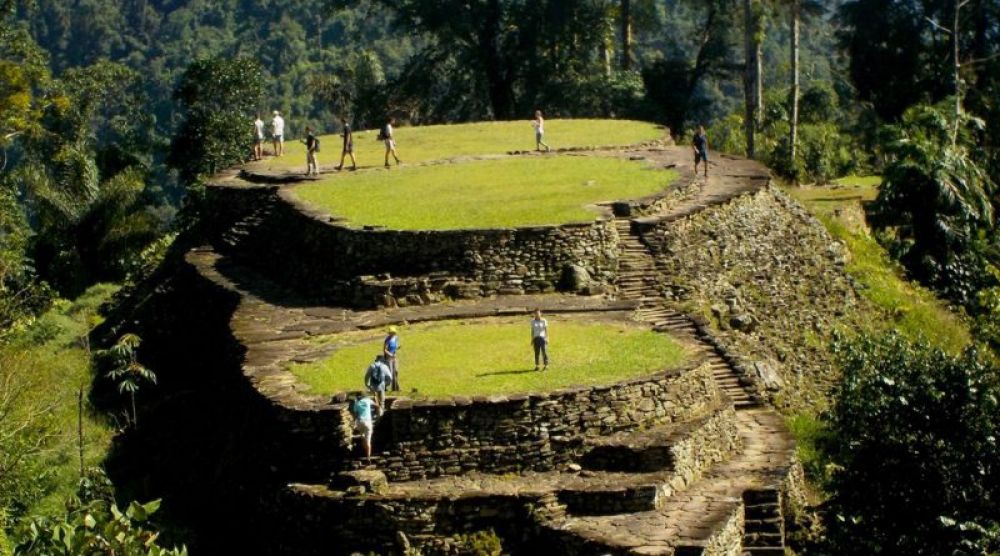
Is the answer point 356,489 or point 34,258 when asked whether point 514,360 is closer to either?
point 356,489

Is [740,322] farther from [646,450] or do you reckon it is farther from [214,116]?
[214,116]

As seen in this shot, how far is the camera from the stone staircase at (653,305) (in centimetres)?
2353

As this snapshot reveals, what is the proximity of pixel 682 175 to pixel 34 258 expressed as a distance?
17.9 m

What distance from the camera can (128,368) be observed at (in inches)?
1058

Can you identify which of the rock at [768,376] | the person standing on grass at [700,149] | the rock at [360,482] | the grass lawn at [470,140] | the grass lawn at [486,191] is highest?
the person standing on grass at [700,149]

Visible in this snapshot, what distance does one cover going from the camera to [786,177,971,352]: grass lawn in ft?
99.9

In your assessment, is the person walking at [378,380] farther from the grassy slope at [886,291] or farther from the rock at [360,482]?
the grassy slope at [886,291]

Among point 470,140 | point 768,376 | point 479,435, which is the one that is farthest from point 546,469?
point 470,140

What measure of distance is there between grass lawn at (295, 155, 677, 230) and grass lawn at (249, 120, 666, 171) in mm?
1963

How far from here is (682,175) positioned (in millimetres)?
31062

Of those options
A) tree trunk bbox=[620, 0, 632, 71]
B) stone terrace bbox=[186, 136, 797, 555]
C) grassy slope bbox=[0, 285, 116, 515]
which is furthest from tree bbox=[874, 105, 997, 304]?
grassy slope bbox=[0, 285, 116, 515]

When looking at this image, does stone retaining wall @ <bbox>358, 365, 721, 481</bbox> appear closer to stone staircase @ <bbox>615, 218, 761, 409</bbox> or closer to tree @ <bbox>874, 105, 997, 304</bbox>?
stone staircase @ <bbox>615, 218, 761, 409</bbox>

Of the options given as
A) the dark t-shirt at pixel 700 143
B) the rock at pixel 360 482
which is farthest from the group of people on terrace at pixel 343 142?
the rock at pixel 360 482

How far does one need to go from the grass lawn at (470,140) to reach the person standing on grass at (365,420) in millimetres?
14441
